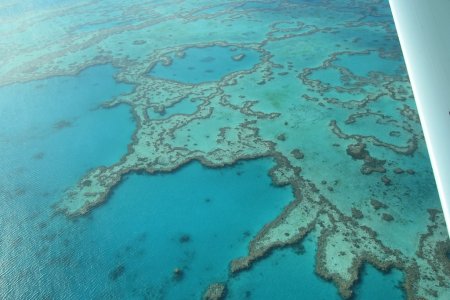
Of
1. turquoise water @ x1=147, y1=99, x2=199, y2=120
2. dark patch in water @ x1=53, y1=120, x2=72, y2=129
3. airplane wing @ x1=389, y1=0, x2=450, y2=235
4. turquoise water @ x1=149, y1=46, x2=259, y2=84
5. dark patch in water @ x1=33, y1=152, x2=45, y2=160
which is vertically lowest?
dark patch in water @ x1=33, y1=152, x2=45, y2=160

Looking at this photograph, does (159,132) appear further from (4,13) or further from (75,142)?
(4,13)

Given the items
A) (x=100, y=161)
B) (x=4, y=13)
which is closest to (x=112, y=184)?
(x=100, y=161)

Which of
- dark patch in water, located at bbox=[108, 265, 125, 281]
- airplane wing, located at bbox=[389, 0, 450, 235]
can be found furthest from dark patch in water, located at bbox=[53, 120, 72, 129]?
airplane wing, located at bbox=[389, 0, 450, 235]

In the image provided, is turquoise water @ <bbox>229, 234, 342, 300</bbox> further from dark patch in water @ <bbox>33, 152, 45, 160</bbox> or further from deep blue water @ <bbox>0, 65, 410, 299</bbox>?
dark patch in water @ <bbox>33, 152, 45, 160</bbox>

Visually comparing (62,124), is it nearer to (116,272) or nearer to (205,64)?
(205,64)

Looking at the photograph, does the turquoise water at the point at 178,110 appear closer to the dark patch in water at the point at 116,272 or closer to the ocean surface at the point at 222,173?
the ocean surface at the point at 222,173

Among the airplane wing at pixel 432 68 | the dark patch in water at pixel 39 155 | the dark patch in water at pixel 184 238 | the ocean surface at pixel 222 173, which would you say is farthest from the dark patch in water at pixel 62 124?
the airplane wing at pixel 432 68
